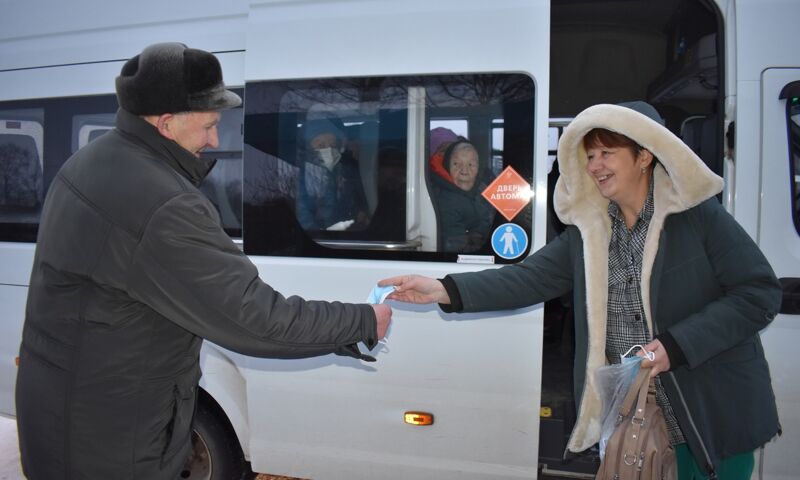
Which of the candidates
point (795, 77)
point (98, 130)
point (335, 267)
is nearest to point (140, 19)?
point (98, 130)

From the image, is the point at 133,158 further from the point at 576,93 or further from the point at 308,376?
the point at 576,93

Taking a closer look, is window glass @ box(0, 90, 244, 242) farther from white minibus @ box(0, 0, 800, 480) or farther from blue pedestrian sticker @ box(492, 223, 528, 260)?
blue pedestrian sticker @ box(492, 223, 528, 260)

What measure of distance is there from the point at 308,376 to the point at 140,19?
1.97m

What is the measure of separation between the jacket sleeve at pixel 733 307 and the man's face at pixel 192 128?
1.46m

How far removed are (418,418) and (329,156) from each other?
1.26 metres

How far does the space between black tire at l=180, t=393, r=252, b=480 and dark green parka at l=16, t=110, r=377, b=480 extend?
1.28 meters

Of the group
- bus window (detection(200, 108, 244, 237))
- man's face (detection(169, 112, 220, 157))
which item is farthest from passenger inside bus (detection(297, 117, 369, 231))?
man's face (detection(169, 112, 220, 157))

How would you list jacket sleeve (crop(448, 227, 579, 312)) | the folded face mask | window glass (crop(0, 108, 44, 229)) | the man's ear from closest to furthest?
the man's ear < the folded face mask < jacket sleeve (crop(448, 227, 579, 312)) < window glass (crop(0, 108, 44, 229))

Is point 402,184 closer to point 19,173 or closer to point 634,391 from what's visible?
point 634,391

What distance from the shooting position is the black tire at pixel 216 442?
2676mm

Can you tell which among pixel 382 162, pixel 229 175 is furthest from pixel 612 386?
pixel 229 175

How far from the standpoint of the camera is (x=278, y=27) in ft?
8.02

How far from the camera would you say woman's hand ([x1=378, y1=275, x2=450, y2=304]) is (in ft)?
6.46

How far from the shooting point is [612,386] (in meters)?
1.69
